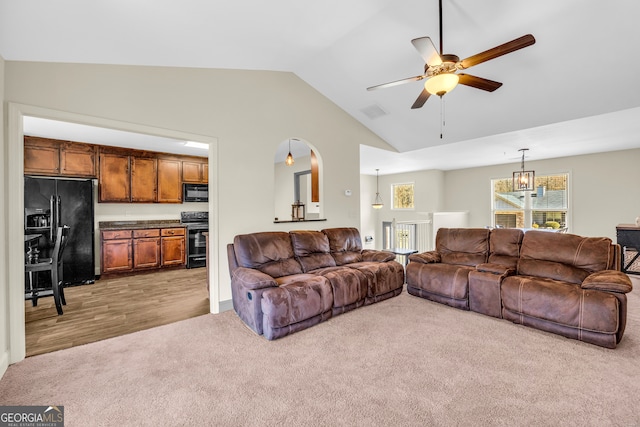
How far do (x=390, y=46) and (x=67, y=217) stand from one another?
5.41 m

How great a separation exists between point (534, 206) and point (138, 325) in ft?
26.8

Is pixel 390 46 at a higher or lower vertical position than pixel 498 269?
higher

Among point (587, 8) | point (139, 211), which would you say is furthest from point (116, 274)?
point (587, 8)

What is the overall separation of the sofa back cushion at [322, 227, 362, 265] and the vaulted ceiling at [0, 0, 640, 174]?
6.61 feet

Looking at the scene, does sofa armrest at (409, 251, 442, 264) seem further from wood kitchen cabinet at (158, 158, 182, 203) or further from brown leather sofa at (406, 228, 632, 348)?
wood kitchen cabinet at (158, 158, 182, 203)

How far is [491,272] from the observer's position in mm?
3328

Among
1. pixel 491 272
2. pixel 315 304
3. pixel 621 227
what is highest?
pixel 621 227

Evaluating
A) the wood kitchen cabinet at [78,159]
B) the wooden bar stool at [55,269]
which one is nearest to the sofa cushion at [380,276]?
the wooden bar stool at [55,269]

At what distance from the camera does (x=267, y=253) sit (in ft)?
11.4

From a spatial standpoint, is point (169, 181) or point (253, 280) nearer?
point (253, 280)

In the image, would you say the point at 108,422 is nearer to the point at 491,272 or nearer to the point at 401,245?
the point at 491,272

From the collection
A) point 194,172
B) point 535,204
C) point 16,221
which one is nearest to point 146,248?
point 194,172

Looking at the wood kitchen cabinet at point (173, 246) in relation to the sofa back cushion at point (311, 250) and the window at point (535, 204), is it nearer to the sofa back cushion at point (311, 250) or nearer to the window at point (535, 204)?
the sofa back cushion at point (311, 250)

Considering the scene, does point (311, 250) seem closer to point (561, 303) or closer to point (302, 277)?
point (302, 277)
